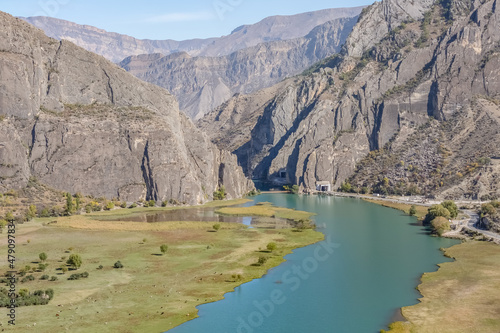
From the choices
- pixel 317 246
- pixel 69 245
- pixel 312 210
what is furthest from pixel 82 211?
pixel 317 246

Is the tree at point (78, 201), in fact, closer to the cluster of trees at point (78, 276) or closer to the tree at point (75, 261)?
the tree at point (75, 261)

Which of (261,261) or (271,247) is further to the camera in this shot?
(271,247)

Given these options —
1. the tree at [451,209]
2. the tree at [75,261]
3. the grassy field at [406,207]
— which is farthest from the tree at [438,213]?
the tree at [75,261]

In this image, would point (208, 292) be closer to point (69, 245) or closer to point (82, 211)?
point (69, 245)

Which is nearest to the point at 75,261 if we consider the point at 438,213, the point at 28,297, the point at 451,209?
the point at 28,297

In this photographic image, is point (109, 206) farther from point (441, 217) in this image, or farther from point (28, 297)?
point (28, 297)

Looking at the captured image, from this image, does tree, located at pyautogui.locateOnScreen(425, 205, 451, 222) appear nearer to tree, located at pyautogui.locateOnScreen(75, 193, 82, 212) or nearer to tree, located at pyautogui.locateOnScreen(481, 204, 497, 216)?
tree, located at pyautogui.locateOnScreen(481, 204, 497, 216)
